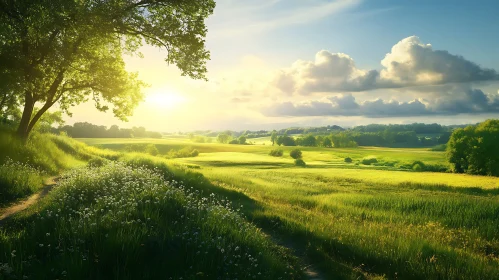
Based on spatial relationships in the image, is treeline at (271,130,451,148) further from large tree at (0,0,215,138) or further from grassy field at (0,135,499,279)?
grassy field at (0,135,499,279)

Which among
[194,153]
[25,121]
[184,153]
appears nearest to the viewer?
[25,121]

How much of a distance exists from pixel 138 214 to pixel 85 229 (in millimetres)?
1613

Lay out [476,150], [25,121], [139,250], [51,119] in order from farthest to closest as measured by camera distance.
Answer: [476,150]
[51,119]
[25,121]
[139,250]

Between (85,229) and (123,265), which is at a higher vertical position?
(85,229)

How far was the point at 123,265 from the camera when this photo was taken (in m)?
6.98

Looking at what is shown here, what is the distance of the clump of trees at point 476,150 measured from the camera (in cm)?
6681

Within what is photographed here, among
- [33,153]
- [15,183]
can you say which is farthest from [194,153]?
[15,183]

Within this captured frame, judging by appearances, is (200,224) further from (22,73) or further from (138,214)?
(22,73)

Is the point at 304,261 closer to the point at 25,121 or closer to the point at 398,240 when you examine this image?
the point at 398,240

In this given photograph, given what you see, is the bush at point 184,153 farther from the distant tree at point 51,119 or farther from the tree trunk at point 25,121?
the tree trunk at point 25,121

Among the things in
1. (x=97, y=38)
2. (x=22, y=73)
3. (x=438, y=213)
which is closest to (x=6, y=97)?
(x=22, y=73)

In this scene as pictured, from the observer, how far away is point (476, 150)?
69.3 m

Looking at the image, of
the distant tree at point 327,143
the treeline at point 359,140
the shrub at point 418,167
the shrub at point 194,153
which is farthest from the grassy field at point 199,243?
the distant tree at point 327,143

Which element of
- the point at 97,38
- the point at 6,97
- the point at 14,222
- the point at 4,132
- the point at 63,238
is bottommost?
the point at 14,222
